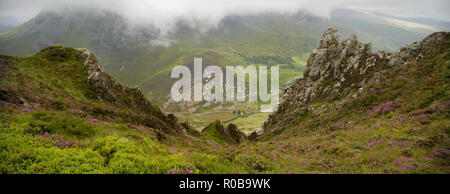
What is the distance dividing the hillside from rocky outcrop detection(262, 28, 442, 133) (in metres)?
0.33

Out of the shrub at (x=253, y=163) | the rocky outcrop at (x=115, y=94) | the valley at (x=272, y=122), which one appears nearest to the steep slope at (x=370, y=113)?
the valley at (x=272, y=122)

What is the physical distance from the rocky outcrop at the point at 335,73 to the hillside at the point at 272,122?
325 mm

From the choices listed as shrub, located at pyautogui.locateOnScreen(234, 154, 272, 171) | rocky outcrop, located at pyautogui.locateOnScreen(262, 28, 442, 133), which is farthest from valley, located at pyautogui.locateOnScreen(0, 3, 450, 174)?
rocky outcrop, located at pyautogui.locateOnScreen(262, 28, 442, 133)

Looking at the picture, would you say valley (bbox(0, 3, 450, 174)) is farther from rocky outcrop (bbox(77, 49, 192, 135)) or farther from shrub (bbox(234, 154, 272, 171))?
rocky outcrop (bbox(77, 49, 192, 135))

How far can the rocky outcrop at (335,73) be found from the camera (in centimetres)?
4753

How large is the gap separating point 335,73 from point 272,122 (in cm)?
2551

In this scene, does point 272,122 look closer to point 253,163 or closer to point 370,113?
point 370,113

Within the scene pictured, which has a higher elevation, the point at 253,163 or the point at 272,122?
the point at 253,163

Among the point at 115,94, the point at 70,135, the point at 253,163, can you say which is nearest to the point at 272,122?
the point at 115,94

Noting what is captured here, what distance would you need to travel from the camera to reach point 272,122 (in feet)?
231

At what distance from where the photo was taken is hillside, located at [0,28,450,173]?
530 inches

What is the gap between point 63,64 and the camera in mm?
49156
